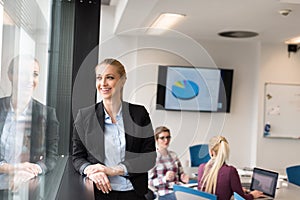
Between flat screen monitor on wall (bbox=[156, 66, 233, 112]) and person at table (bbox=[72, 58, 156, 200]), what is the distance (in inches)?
141

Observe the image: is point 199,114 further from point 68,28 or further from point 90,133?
point 90,133

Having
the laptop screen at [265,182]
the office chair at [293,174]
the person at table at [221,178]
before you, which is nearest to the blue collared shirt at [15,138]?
the person at table at [221,178]

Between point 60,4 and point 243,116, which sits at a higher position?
point 60,4

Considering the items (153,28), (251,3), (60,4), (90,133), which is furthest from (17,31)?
(153,28)

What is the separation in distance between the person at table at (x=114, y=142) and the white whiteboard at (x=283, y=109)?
414cm

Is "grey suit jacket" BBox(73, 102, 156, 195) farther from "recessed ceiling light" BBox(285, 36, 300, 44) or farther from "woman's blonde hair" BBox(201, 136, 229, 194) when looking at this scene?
"recessed ceiling light" BBox(285, 36, 300, 44)

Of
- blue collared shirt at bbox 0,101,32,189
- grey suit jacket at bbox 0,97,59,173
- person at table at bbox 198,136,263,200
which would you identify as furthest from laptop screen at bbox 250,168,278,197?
blue collared shirt at bbox 0,101,32,189

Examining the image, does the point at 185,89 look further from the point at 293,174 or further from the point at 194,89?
the point at 293,174

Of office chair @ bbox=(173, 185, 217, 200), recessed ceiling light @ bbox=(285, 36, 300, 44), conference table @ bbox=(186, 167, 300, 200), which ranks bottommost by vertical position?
conference table @ bbox=(186, 167, 300, 200)

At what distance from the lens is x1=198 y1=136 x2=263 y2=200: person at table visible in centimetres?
297

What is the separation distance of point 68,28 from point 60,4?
190 millimetres

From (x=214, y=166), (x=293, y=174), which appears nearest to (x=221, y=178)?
(x=214, y=166)

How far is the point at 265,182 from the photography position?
10.3ft

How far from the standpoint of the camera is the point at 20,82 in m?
0.91
